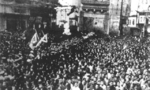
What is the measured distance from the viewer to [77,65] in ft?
15.7

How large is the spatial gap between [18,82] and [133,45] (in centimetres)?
272

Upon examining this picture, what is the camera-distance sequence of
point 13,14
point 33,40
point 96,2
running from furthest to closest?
1. point 96,2
2. point 33,40
3. point 13,14

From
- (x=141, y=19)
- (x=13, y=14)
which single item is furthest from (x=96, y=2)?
(x=13, y=14)

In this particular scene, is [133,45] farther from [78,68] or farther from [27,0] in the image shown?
[27,0]

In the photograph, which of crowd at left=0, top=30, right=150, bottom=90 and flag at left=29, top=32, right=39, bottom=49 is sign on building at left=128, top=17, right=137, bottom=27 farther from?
flag at left=29, top=32, right=39, bottom=49

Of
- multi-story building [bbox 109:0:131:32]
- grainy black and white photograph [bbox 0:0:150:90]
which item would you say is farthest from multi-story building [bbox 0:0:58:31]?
multi-story building [bbox 109:0:131:32]

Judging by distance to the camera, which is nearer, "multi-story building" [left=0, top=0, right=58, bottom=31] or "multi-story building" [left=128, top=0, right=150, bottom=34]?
"multi-story building" [left=0, top=0, right=58, bottom=31]

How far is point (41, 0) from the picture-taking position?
4.73 m

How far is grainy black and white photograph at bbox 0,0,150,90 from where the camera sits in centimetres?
464

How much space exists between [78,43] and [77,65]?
51 centimetres

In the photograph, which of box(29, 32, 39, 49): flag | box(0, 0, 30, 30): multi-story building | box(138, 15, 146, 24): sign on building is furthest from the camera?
box(138, 15, 146, 24): sign on building

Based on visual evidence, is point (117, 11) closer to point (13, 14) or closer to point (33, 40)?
point (33, 40)

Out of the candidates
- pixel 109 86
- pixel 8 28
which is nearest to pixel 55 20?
pixel 8 28

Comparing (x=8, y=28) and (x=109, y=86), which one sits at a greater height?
(x=8, y=28)
